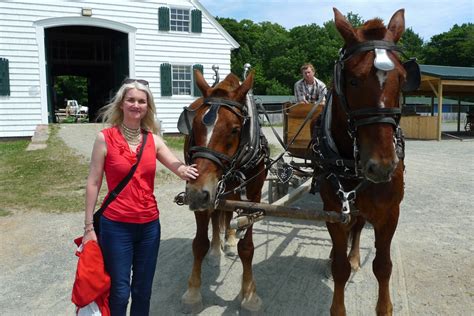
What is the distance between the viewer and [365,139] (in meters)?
2.52

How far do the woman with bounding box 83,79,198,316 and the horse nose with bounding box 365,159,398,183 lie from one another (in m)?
1.20

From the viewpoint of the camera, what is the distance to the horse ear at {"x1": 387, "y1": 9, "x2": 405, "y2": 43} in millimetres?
2830

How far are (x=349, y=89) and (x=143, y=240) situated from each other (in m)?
Answer: 1.86

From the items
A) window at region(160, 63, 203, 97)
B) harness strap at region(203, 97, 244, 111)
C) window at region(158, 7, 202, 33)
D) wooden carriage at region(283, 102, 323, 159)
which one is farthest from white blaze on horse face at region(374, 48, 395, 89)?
window at region(158, 7, 202, 33)

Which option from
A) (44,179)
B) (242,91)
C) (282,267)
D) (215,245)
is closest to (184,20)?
(44,179)

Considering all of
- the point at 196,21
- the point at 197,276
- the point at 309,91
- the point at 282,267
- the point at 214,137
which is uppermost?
the point at 196,21

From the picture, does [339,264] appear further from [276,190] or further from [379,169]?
[276,190]

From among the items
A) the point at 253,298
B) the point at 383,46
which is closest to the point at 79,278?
the point at 253,298

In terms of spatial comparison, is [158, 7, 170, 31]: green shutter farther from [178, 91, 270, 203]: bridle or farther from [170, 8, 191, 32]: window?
[178, 91, 270, 203]: bridle

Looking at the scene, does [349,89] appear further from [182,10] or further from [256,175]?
[182,10]

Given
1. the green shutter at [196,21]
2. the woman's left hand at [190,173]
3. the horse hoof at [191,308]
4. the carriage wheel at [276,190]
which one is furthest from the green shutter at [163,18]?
the woman's left hand at [190,173]

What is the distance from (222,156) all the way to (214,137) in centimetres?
16

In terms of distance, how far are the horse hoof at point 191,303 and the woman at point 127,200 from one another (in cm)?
86

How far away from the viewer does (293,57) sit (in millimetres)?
57844
